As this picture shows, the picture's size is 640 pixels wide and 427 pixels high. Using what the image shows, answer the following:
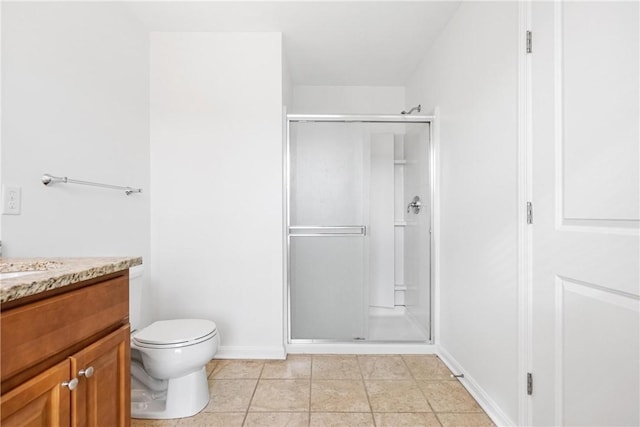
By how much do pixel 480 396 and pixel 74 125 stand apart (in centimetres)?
253

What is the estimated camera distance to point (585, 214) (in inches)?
45.0

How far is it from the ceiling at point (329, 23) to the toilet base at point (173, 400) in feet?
7.19

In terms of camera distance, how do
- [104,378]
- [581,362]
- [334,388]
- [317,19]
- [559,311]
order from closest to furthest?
[104,378]
[581,362]
[559,311]
[334,388]
[317,19]

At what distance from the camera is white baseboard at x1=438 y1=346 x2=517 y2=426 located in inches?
64.6

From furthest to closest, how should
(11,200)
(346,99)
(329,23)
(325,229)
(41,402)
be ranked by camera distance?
(346,99), (325,229), (329,23), (11,200), (41,402)

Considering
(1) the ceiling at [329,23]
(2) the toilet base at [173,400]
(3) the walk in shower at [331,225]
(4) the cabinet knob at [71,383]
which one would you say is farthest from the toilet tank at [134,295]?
(1) the ceiling at [329,23]

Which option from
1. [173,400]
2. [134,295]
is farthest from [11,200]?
[173,400]

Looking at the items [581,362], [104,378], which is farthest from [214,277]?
[581,362]

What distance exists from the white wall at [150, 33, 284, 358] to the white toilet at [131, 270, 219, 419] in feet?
1.99

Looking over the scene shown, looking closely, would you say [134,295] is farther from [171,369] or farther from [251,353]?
[251,353]

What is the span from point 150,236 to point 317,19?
1916 mm

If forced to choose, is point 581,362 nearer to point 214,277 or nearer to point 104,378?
point 104,378

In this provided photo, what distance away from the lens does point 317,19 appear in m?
2.33

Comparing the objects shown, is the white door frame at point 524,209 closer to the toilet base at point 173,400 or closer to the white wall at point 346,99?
the toilet base at point 173,400
